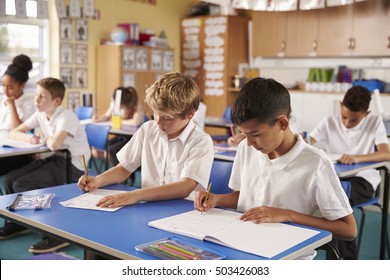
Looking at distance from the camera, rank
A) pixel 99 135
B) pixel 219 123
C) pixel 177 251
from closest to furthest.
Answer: pixel 177 251, pixel 99 135, pixel 219 123

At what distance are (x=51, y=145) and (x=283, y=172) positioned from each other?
200 cm

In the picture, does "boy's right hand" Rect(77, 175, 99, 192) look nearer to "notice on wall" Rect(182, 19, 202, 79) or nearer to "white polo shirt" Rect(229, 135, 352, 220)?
"white polo shirt" Rect(229, 135, 352, 220)

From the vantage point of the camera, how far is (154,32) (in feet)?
26.0

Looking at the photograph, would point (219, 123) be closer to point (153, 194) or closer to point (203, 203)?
point (153, 194)

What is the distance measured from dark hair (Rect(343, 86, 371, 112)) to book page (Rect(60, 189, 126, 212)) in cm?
177

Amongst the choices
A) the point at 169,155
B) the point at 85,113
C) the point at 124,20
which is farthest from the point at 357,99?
the point at 124,20

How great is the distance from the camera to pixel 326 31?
6734 mm

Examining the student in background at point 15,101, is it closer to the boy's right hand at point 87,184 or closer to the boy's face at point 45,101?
the boy's face at point 45,101

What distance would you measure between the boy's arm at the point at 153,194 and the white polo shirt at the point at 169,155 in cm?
6

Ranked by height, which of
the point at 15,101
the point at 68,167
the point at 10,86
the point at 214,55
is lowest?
the point at 68,167

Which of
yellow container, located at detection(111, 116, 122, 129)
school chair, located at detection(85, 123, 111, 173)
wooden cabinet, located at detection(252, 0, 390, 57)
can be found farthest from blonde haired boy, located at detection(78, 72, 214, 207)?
wooden cabinet, located at detection(252, 0, 390, 57)

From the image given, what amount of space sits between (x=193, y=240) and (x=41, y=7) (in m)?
5.78

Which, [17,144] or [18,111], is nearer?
[17,144]
